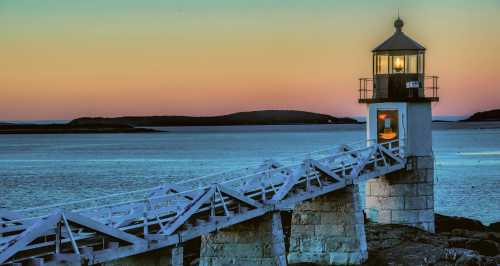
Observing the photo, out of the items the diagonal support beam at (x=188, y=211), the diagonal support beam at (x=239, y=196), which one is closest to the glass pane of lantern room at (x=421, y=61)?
the diagonal support beam at (x=239, y=196)

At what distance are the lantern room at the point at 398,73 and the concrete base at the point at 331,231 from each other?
20.4 feet

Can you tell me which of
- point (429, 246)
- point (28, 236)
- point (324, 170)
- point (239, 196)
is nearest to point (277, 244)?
point (239, 196)

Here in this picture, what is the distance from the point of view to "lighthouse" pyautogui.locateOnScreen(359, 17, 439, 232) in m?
29.1

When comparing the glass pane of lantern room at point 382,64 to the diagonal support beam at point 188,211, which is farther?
the glass pane of lantern room at point 382,64

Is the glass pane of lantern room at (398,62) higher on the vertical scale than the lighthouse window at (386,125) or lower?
higher

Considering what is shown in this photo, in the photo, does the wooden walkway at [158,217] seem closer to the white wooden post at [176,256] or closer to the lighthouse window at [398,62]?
the white wooden post at [176,256]

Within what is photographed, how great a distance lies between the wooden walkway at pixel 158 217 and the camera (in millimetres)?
14438

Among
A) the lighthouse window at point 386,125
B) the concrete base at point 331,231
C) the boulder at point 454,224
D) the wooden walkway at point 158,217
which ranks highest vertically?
the lighthouse window at point 386,125

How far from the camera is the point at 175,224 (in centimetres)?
1730

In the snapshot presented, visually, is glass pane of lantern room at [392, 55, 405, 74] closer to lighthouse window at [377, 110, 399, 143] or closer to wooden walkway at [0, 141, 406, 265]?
lighthouse window at [377, 110, 399, 143]

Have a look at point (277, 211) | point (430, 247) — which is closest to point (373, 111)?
point (430, 247)

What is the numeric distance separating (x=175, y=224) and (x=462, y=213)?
32350 millimetres

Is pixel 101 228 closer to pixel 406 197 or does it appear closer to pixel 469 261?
pixel 469 261

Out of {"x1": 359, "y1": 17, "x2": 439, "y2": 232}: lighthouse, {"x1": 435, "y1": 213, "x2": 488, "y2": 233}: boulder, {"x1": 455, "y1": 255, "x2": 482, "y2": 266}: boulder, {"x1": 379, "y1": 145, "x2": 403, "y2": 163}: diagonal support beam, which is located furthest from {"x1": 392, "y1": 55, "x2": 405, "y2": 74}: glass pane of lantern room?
{"x1": 455, "y1": 255, "x2": 482, "y2": 266}: boulder
